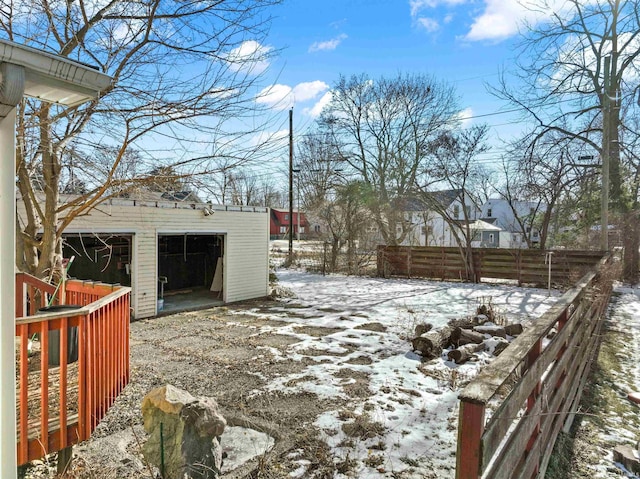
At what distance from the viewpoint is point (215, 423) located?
107 inches

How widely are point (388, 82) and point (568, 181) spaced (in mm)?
9195

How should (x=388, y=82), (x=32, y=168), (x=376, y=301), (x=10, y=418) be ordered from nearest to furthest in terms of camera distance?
(x=10, y=418)
(x=32, y=168)
(x=376, y=301)
(x=388, y=82)

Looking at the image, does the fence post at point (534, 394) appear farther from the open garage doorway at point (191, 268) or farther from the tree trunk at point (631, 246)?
the tree trunk at point (631, 246)

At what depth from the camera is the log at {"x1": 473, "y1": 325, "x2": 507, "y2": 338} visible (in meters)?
6.35

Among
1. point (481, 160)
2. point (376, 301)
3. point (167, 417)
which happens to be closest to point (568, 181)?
point (481, 160)

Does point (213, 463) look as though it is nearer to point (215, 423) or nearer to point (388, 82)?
point (215, 423)

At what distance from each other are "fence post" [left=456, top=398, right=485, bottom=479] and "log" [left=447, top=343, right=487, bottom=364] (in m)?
4.33

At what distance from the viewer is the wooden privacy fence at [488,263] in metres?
12.3

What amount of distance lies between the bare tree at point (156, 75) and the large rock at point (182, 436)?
2.34 metres

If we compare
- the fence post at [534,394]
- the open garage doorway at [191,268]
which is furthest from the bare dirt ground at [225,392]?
the open garage doorway at [191,268]

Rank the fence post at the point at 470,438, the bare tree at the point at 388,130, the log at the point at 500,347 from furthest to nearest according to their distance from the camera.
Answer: the bare tree at the point at 388,130 < the log at the point at 500,347 < the fence post at the point at 470,438

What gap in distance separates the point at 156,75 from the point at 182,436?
11.1 feet

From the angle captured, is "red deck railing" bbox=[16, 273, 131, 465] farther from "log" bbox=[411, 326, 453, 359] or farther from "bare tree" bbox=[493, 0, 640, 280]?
"bare tree" bbox=[493, 0, 640, 280]

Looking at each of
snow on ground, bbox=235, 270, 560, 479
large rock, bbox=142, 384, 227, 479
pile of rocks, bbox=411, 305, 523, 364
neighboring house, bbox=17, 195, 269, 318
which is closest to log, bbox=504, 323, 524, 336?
pile of rocks, bbox=411, 305, 523, 364
